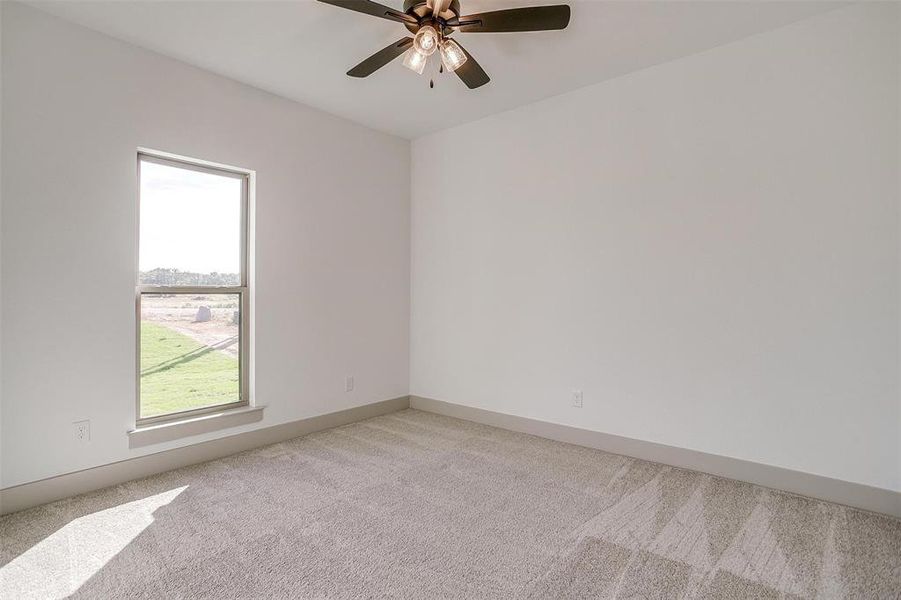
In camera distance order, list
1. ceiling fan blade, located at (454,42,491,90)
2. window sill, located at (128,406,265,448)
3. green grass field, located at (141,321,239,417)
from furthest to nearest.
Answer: green grass field, located at (141,321,239,417)
window sill, located at (128,406,265,448)
ceiling fan blade, located at (454,42,491,90)

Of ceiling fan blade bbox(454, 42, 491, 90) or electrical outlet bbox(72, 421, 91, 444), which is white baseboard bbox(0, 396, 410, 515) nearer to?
electrical outlet bbox(72, 421, 91, 444)

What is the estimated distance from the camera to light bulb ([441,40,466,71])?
239 cm

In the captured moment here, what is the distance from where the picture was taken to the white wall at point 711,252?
2.45 m

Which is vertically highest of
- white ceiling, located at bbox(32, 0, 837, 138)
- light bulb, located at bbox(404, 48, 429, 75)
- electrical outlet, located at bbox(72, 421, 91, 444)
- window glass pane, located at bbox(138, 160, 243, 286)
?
white ceiling, located at bbox(32, 0, 837, 138)

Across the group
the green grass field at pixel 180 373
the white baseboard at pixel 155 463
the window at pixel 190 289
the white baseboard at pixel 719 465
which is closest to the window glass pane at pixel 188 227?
the window at pixel 190 289

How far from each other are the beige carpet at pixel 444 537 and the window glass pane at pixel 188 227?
1333mm

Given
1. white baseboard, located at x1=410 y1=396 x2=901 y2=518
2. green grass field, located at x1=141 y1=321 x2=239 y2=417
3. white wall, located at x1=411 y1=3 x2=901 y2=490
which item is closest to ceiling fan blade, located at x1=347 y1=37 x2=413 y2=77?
white wall, located at x1=411 y1=3 x2=901 y2=490

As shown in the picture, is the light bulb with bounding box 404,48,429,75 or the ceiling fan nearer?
the ceiling fan

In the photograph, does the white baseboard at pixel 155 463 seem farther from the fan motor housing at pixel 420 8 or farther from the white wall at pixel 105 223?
the fan motor housing at pixel 420 8

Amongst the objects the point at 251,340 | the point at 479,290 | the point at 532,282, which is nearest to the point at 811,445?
the point at 532,282

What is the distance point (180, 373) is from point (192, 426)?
374mm

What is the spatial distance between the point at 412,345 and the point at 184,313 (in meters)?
2.13

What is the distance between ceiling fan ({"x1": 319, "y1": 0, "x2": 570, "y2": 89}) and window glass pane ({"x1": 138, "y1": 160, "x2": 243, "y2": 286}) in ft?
5.40

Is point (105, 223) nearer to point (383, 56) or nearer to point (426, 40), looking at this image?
point (383, 56)
